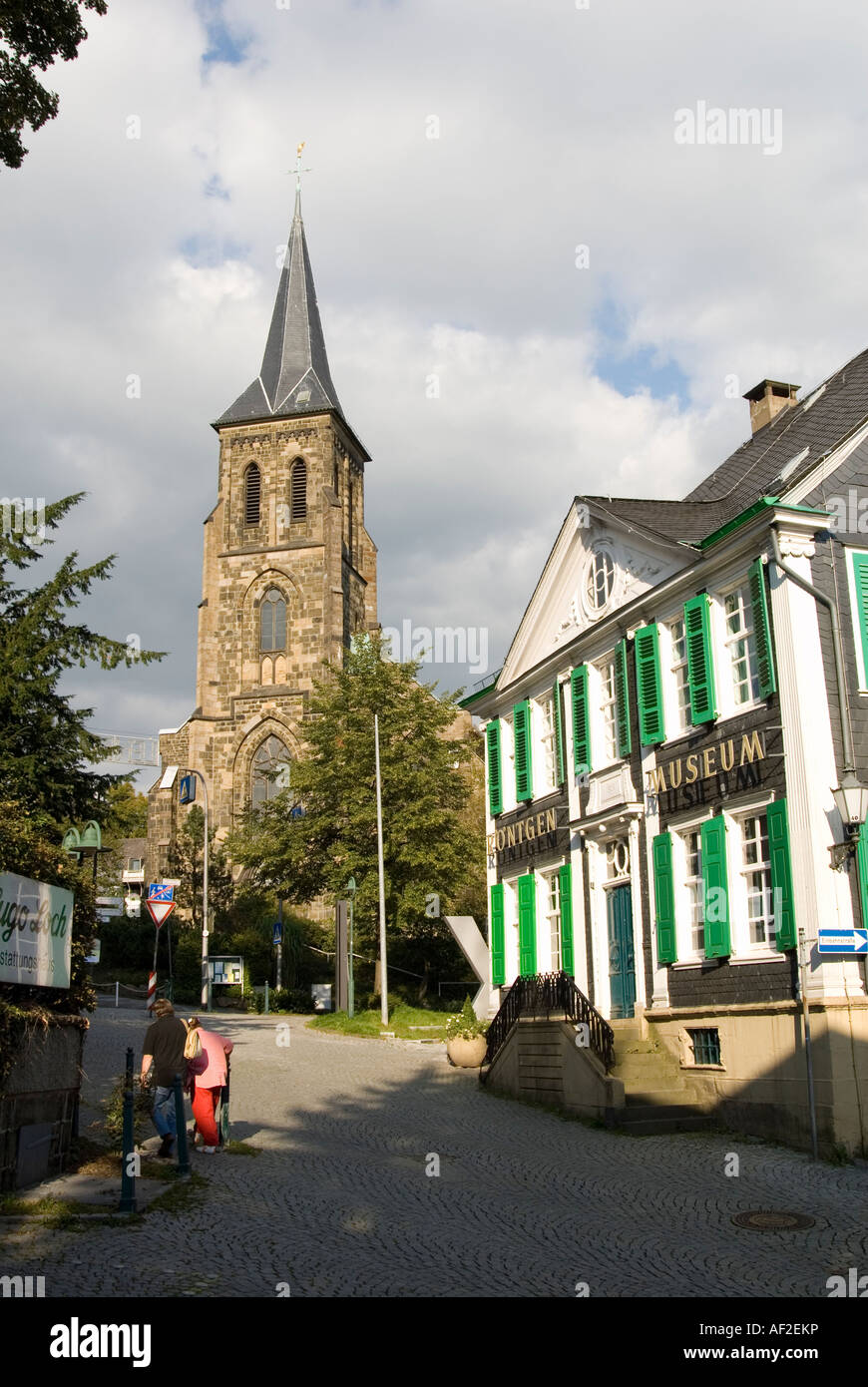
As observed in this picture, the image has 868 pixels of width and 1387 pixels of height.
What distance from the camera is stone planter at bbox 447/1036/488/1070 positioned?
2120 centimetres

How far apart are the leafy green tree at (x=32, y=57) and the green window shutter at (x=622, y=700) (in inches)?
440

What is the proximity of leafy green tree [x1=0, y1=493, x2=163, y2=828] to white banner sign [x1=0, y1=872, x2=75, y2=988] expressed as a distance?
8.72m

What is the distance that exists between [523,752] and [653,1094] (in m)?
8.09

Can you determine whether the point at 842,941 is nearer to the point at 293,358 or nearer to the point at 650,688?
the point at 650,688

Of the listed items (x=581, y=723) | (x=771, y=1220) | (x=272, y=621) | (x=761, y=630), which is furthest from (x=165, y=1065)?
(x=272, y=621)

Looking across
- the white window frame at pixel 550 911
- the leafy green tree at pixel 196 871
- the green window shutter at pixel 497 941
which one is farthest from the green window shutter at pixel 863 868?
the leafy green tree at pixel 196 871

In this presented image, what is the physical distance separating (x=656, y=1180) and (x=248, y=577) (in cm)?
4787

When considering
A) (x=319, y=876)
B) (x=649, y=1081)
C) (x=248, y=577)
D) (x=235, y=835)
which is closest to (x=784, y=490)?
(x=649, y=1081)

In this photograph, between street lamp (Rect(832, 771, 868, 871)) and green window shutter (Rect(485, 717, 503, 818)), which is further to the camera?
green window shutter (Rect(485, 717, 503, 818))

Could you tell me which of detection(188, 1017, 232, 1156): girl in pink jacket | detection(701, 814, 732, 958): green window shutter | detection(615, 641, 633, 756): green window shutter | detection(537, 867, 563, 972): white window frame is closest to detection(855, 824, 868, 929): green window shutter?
detection(701, 814, 732, 958): green window shutter

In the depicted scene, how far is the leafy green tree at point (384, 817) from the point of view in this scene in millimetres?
34969

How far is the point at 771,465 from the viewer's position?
A: 18.7 meters

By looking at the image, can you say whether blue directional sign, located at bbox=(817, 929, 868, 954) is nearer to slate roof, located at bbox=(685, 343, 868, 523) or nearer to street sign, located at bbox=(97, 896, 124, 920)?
slate roof, located at bbox=(685, 343, 868, 523)
